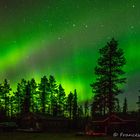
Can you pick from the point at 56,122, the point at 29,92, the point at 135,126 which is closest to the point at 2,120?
the point at 56,122

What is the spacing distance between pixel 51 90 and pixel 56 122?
2857 centimetres

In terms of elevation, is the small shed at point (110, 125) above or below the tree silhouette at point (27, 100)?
below

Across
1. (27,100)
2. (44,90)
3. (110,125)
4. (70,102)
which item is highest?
(44,90)

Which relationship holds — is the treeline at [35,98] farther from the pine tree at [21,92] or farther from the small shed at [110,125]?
the small shed at [110,125]

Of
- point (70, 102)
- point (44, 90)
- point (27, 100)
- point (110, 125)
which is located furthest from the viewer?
point (70, 102)

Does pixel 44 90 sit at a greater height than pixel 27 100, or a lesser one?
greater

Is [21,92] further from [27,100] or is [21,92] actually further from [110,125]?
[110,125]

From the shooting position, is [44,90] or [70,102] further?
[70,102]

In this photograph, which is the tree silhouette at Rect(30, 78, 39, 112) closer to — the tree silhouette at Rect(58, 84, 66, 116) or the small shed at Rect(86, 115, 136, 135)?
the tree silhouette at Rect(58, 84, 66, 116)

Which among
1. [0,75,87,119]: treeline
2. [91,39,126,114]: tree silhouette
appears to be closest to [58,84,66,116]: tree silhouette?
[0,75,87,119]: treeline

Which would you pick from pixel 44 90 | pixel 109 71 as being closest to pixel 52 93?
pixel 44 90

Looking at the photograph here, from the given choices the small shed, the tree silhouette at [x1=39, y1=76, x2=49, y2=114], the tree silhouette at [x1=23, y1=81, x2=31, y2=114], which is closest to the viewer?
the small shed

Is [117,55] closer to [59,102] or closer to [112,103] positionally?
[112,103]

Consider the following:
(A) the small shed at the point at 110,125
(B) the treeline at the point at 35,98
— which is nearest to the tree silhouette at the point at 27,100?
(B) the treeline at the point at 35,98
